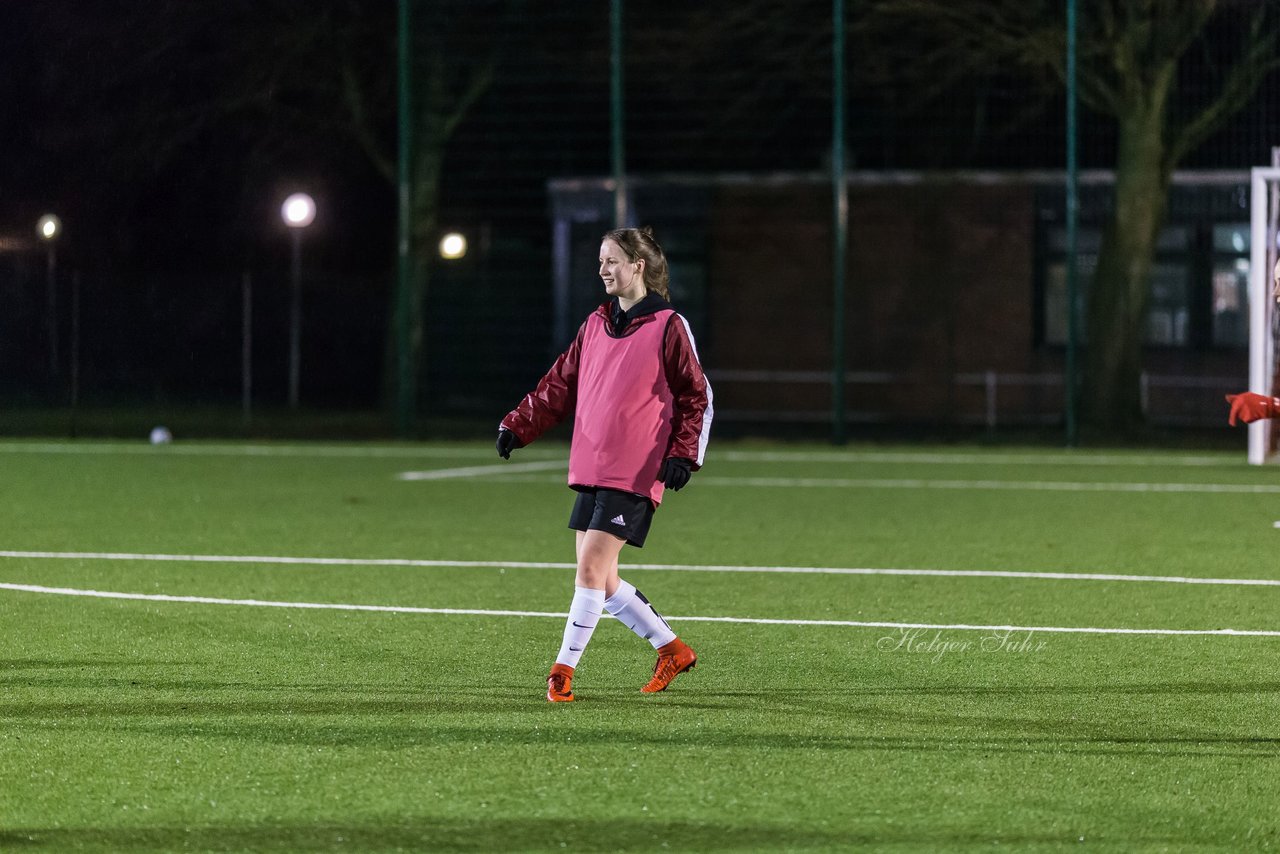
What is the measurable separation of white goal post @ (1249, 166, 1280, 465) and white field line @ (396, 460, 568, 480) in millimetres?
6277

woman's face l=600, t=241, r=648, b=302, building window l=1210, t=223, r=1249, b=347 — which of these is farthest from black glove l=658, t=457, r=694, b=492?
building window l=1210, t=223, r=1249, b=347

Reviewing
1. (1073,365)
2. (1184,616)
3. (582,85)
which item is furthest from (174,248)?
(1184,616)

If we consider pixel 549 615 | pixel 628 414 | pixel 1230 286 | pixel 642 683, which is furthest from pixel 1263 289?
pixel 628 414

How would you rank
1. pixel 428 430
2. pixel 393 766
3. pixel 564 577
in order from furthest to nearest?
pixel 428 430 < pixel 564 577 < pixel 393 766

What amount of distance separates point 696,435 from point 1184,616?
10.8ft

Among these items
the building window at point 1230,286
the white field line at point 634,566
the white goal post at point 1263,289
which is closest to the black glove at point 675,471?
the white field line at point 634,566

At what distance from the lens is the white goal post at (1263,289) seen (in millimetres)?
18109

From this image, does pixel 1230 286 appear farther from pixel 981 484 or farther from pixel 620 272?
pixel 620 272

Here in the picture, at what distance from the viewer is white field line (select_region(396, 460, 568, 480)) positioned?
18.3m

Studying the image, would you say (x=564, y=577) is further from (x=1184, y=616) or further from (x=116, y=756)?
(x=116, y=756)

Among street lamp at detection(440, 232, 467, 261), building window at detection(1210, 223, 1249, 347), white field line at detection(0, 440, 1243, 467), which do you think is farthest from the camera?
building window at detection(1210, 223, 1249, 347)

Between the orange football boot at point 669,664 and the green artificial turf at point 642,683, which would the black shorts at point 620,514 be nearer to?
the orange football boot at point 669,664

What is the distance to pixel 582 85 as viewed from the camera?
80.4 ft

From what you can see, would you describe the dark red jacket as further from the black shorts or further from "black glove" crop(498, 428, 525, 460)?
"black glove" crop(498, 428, 525, 460)
